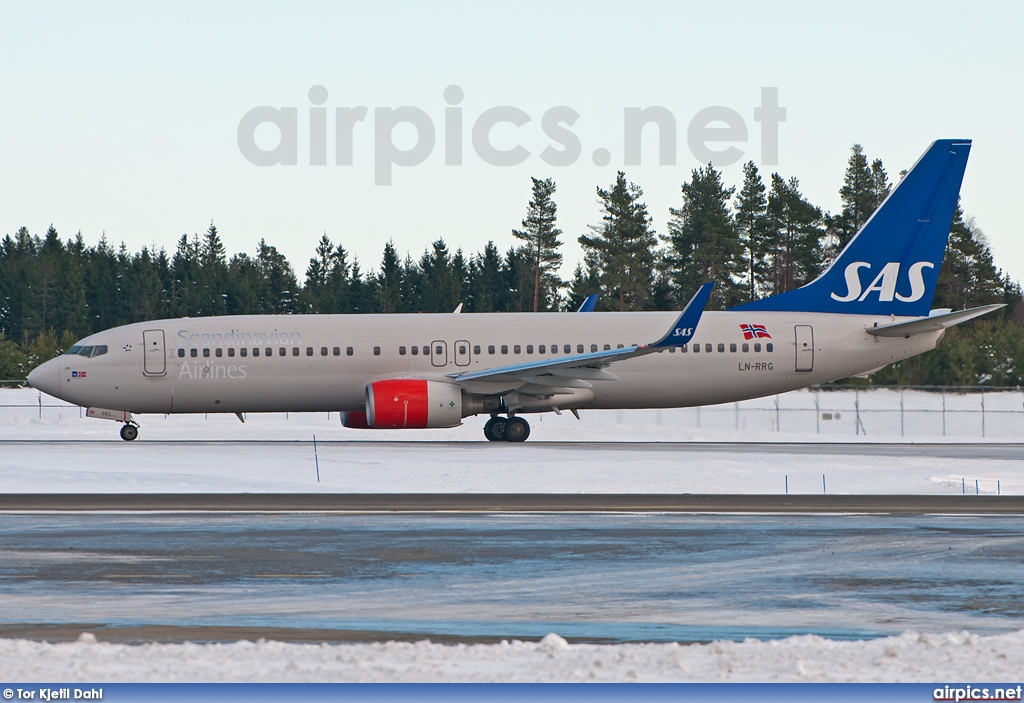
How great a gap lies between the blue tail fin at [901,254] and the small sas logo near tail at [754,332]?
1.33m

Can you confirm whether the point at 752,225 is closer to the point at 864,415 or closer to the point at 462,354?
the point at 864,415

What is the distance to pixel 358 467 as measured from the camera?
84.0 feet

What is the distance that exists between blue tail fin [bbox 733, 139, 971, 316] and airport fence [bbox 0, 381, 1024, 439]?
23.2 ft

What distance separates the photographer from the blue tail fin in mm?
36562

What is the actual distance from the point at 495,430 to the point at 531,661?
2632 cm

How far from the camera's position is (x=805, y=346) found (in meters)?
35.4

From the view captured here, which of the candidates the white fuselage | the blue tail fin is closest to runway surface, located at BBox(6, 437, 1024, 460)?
the white fuselage

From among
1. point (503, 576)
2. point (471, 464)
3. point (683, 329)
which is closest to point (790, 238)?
point (683, 329)

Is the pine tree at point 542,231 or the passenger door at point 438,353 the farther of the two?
the pine tree at point 542,231

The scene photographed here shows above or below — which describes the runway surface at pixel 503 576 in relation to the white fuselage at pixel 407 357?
below

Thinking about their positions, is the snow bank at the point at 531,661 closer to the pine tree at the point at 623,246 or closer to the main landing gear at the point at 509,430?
the main landing gear at the point at 509,430

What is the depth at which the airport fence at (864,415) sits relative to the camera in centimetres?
4541

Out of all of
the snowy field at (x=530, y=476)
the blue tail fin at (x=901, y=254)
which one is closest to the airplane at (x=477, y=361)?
the blue tail fin at (x=901, y=254)

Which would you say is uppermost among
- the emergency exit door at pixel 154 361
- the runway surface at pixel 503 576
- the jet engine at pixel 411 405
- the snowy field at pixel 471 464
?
the emergency exit door at pixel 154 361
